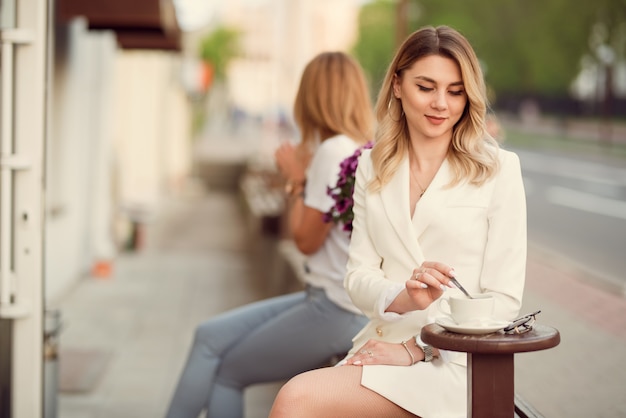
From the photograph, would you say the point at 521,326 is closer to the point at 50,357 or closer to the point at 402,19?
the point at 50,357

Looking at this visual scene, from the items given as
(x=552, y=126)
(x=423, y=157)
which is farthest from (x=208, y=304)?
(x=552, y=126)

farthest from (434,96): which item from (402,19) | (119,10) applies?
(402,19)

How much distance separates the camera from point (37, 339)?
14.0 feet

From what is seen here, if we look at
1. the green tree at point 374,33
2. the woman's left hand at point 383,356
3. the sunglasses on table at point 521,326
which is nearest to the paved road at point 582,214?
the woman's left hand at point 383,356

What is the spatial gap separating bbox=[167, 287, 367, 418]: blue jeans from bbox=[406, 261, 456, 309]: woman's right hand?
1.31 meters

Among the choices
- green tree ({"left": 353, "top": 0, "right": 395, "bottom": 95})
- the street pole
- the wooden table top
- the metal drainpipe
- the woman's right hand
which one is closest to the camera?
the wooden table top

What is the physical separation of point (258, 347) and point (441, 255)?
54.6 inches

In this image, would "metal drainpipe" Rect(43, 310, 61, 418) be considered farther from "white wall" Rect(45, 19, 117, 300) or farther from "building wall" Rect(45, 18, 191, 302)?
"white wall" Rect(45, 19, 117, 300)

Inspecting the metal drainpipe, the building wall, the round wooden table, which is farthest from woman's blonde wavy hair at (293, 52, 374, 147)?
the building wall

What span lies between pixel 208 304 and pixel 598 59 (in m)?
8.32

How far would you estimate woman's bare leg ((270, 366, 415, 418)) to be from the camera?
8.80ft

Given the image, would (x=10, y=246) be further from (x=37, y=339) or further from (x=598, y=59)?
(x=598, y=59)

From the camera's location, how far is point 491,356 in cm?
234

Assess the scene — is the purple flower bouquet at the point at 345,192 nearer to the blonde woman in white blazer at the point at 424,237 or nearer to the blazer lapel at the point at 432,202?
the blonde woman in white blazer at the point at 424,237
